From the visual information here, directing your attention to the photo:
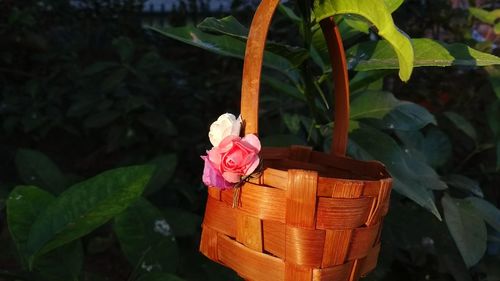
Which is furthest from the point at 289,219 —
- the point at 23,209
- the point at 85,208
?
the point at 23,209

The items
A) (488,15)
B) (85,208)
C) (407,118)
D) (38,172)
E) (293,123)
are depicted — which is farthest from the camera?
(488,15)

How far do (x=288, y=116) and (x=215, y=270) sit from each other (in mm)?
439

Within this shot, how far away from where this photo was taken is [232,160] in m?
0.66

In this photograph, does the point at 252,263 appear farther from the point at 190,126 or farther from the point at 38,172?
the point at 190,126

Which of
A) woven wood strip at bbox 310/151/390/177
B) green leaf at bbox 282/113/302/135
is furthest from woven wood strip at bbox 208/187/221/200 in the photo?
green leaf at bbox 282/113/302/135

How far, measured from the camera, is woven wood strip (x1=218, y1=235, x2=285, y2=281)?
0.70 m

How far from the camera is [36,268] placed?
Answer: 40.6 inches

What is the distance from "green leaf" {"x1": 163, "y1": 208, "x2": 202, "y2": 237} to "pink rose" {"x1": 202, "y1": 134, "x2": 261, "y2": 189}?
72 centimetres

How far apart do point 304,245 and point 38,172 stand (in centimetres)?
101

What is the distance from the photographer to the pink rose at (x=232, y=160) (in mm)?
663

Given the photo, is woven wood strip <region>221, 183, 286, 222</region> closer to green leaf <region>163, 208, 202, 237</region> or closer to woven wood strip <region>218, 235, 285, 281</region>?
woven wood strip <region>218, 235, 285, 281</region>

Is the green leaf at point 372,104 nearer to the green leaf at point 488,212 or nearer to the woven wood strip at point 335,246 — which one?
the green leaf at point 488,212

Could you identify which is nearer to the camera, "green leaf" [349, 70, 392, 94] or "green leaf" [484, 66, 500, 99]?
"green leaf" [349, 70, 392, 94]

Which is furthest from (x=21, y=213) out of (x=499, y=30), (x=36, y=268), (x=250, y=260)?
(x=499, y=30)
